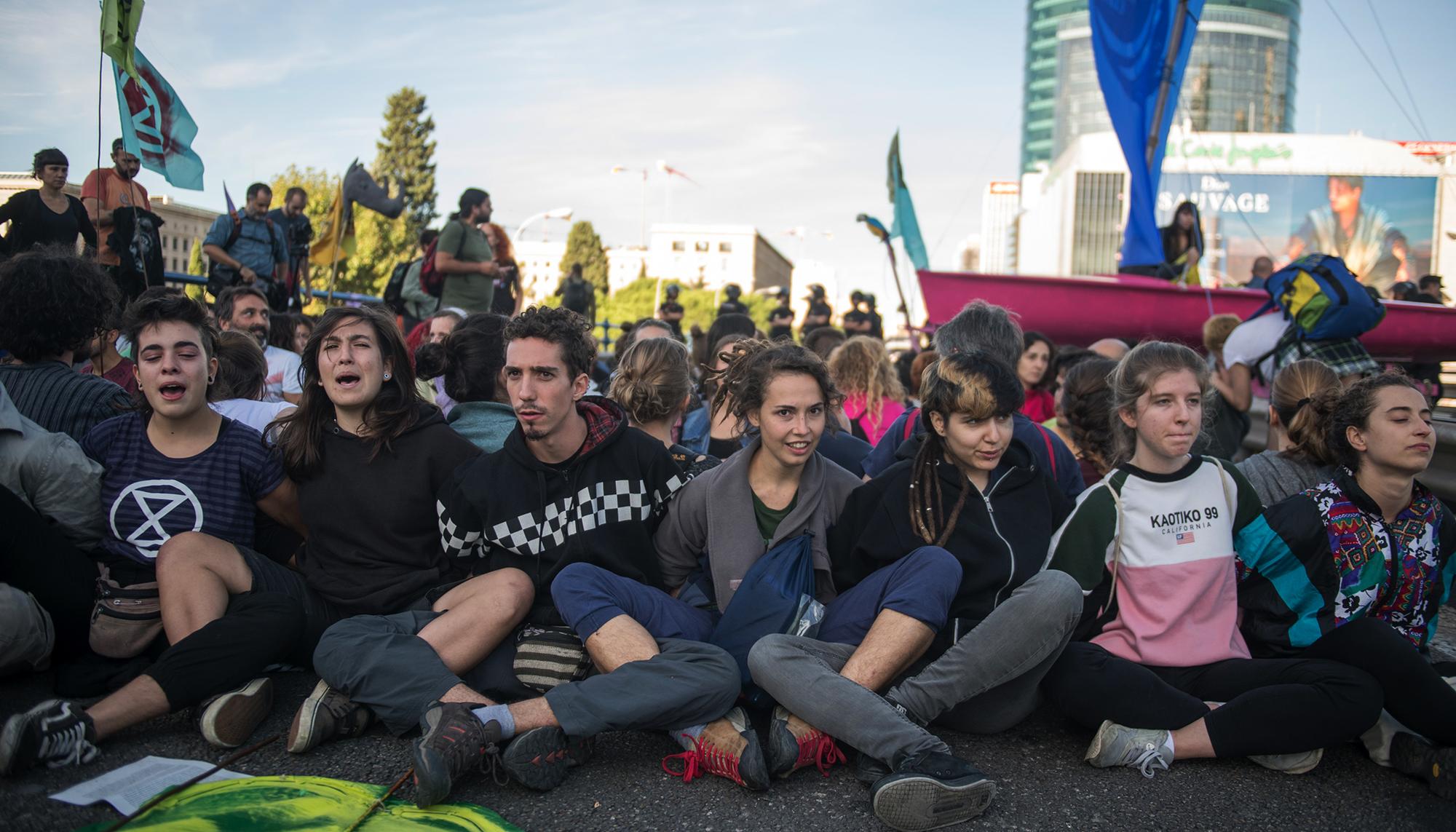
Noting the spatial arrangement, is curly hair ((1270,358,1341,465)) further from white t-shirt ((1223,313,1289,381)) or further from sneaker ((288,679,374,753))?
sneaker ((288,679,374,753))

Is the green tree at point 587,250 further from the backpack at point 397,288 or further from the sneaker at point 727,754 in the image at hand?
the sneaker at point 727,754

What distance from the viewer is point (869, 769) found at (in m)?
2.66

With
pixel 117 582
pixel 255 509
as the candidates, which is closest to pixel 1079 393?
pixel 255 509

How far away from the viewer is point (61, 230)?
6008 mm

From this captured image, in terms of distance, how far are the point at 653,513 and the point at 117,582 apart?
1.71 meters

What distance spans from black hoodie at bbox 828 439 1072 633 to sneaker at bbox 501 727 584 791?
3.56 ft

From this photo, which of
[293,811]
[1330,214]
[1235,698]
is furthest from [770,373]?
[1330,214]

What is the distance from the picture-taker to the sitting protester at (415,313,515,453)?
162 inches

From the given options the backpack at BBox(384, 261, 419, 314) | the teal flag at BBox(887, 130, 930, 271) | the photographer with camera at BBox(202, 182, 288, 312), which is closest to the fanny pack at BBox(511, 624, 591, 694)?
the backpack at BBox(384, 261, 419, 314)

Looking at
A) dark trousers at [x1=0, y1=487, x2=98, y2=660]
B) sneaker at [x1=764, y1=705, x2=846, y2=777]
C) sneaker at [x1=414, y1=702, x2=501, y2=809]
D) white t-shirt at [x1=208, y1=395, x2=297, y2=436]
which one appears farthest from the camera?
white t-shirt at [x1=208, y1=395, x2=297, y2=436]

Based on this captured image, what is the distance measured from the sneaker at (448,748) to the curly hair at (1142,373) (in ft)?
7.26

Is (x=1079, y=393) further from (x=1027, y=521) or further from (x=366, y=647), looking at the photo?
(x=366, y=647)

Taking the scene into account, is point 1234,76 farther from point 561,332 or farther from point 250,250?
point 561,332

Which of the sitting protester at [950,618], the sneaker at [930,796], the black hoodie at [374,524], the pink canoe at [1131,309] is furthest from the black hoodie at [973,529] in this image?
the pink canoe at [1131,309]
